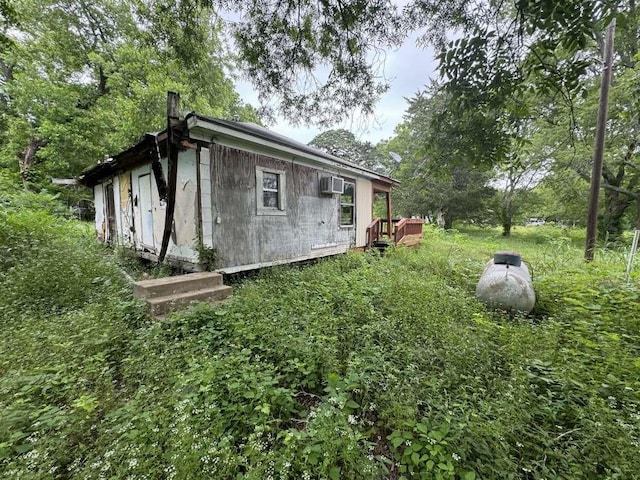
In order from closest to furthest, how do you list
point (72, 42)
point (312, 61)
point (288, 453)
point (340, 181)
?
1. point (288, 453)
2. point (312, 61)
3. point (340, 181)
4. point (72, 42)

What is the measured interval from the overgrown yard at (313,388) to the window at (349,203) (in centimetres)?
466

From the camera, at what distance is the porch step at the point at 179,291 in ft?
10.7

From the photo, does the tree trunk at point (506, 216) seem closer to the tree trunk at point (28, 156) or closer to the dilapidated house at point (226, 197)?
the dilapidated house at point (226, 197)

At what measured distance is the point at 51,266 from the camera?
4.05m

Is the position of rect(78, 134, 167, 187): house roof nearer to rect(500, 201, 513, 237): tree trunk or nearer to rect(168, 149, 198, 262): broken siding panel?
rect(168, 149, 198, 262): broken siding panel

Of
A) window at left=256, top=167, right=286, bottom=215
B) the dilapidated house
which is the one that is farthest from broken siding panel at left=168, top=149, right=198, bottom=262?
window at left=256, top=167, right=286, bottom=215

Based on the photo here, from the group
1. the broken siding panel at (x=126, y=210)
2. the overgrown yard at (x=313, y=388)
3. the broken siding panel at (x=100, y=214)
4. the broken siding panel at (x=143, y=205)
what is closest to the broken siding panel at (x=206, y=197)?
the overgrown yard at (x=313, y=388)

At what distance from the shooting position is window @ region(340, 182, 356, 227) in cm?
804

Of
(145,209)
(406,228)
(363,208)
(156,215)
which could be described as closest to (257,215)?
(156,215)

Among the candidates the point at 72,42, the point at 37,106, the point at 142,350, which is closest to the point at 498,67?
the point at 142,350

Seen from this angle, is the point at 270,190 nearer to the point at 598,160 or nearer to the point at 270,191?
the point at 270,191

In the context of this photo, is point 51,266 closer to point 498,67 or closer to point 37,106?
point 498,67

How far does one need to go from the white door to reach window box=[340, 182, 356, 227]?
5058 mm

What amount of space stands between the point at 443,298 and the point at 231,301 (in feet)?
9.89
